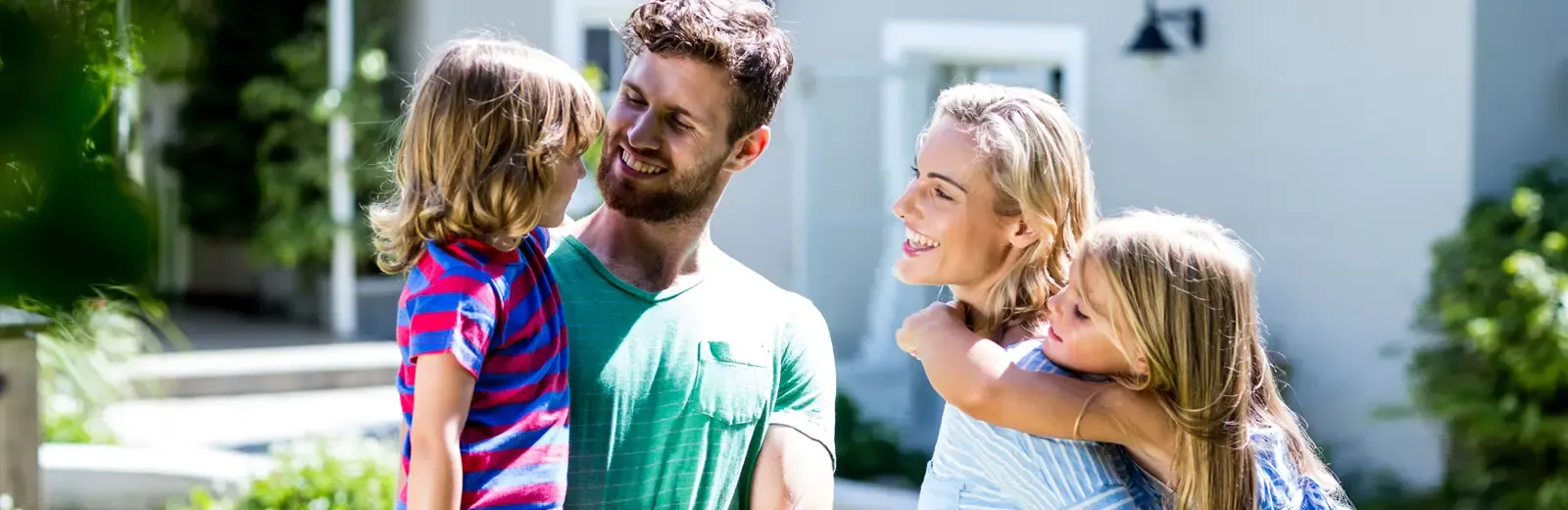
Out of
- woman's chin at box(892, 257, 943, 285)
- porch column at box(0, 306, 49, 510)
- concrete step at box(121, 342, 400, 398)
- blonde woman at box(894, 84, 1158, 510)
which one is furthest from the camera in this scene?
concrete step at box(121, 342, 400, 398)

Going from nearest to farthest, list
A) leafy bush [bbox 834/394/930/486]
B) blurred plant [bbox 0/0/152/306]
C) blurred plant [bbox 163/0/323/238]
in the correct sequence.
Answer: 1. blurred plant [bbox 0/0/152/306]
2. leafy bush [bbox 834/394/930/486]
3. blurred plant [bbox 163/0/323/238]

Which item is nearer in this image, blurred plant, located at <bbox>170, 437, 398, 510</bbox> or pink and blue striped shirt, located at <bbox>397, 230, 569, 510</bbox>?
pink and blue striped shirt, located at <bbox>397, 230, 569, 510</bbox>

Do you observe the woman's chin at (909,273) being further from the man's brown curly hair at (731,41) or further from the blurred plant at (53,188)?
the blurred plant at (53,188)

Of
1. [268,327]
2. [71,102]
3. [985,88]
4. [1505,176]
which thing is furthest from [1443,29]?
[268,327]

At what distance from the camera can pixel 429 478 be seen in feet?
5.26

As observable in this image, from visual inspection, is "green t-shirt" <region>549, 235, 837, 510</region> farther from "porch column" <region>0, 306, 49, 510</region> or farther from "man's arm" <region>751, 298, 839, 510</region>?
"porch column" <region>0, 306, 49, 510</region>

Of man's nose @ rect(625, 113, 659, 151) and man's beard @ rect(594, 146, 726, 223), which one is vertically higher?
man's nose @ rect(625, 113, 659, 151)

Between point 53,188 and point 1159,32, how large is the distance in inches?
237

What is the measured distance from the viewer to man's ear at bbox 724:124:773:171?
6.68 feet

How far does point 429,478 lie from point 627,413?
0.30 metres

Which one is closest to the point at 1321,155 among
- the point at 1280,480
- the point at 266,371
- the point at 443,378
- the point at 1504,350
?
the point at 1504,350

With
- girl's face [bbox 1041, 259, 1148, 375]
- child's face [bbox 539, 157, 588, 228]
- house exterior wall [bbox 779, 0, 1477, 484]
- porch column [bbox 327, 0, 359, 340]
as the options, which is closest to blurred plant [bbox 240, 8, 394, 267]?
porch column [bbox 327, 0, 359, 340]

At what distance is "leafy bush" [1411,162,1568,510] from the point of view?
4.89 metres

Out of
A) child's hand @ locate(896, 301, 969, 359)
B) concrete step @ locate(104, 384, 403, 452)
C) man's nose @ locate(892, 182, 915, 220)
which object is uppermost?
man's nose @ locate(892, 182, 915, 220)
